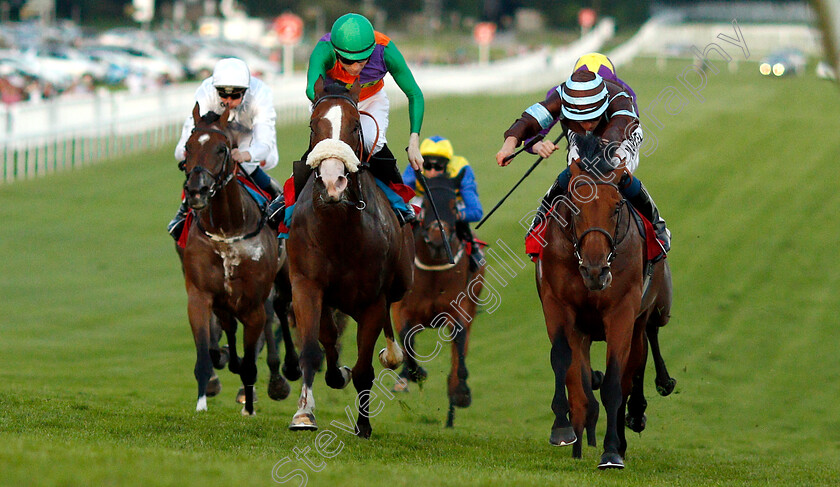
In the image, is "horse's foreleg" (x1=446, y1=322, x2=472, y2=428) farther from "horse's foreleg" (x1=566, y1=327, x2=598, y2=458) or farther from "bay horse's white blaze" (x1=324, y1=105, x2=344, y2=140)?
"bay horse's white blaze" (x1=324, y1=105, x2=344, y2=140)

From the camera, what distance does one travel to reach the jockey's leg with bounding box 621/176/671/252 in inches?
315

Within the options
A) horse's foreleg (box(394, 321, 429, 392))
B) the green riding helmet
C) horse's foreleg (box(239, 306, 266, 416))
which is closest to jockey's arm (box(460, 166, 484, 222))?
horse's foreleg (box(394, 321, 429, 392))

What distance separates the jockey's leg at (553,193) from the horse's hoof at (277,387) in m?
3.14

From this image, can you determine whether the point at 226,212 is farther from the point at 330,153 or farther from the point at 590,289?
the point at 590,289

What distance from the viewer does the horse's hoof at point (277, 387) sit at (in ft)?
33.9

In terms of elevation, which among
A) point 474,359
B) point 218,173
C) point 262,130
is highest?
point 262,130

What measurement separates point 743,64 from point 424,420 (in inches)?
2278

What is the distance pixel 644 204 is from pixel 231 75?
330 centimetres

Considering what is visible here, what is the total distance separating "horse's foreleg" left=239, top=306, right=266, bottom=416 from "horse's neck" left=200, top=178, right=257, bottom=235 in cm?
75

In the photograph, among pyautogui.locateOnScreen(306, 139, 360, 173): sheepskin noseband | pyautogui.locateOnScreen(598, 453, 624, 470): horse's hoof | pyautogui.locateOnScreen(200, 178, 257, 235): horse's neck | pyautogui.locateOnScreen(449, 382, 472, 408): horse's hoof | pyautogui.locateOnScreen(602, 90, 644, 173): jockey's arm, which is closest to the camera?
pyautogui.locateOnScreen(306, 139, 360, 173): sheepskin noseband

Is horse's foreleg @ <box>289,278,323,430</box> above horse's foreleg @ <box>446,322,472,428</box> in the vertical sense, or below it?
above

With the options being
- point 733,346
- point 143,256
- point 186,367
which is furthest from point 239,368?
point 143,256

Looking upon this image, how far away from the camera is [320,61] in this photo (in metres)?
7.83

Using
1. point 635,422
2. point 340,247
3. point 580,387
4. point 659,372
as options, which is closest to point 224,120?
point 340,247
